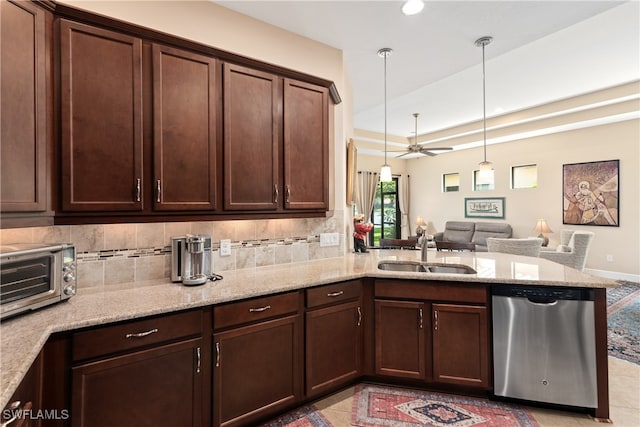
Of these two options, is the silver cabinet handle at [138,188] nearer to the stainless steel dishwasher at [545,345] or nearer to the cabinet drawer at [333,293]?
the cabinet drawer at [333,293]

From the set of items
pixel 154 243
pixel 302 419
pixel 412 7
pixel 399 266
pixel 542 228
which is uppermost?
pixel 412 7

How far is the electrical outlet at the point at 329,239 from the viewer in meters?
3.00

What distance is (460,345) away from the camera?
7.36ft

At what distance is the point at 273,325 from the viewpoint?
6.47ft

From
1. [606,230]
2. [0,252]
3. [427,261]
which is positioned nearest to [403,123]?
[606,230]

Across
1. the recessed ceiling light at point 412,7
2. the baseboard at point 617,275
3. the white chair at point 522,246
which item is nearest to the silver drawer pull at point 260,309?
the recessed ceiling light at point 412,7

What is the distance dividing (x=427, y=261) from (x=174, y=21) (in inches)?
111

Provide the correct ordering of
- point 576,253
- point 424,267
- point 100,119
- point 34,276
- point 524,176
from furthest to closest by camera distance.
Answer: point 524,176 → point 576,253 → point 424,267 → point 100,119 → point 34,276

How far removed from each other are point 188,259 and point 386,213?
7498 mm

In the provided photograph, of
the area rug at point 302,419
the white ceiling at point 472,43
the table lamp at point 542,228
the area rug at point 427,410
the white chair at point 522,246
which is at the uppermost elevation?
the white ceiling at point 472,43

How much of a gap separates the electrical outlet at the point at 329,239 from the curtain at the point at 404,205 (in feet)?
20.8

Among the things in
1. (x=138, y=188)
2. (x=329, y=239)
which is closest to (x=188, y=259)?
(x=138, y=188)

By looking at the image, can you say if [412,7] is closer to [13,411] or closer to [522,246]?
[13,411]

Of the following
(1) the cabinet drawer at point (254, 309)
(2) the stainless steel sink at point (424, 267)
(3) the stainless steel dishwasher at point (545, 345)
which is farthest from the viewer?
(2) the stainless steel sink at point (424, 267)
